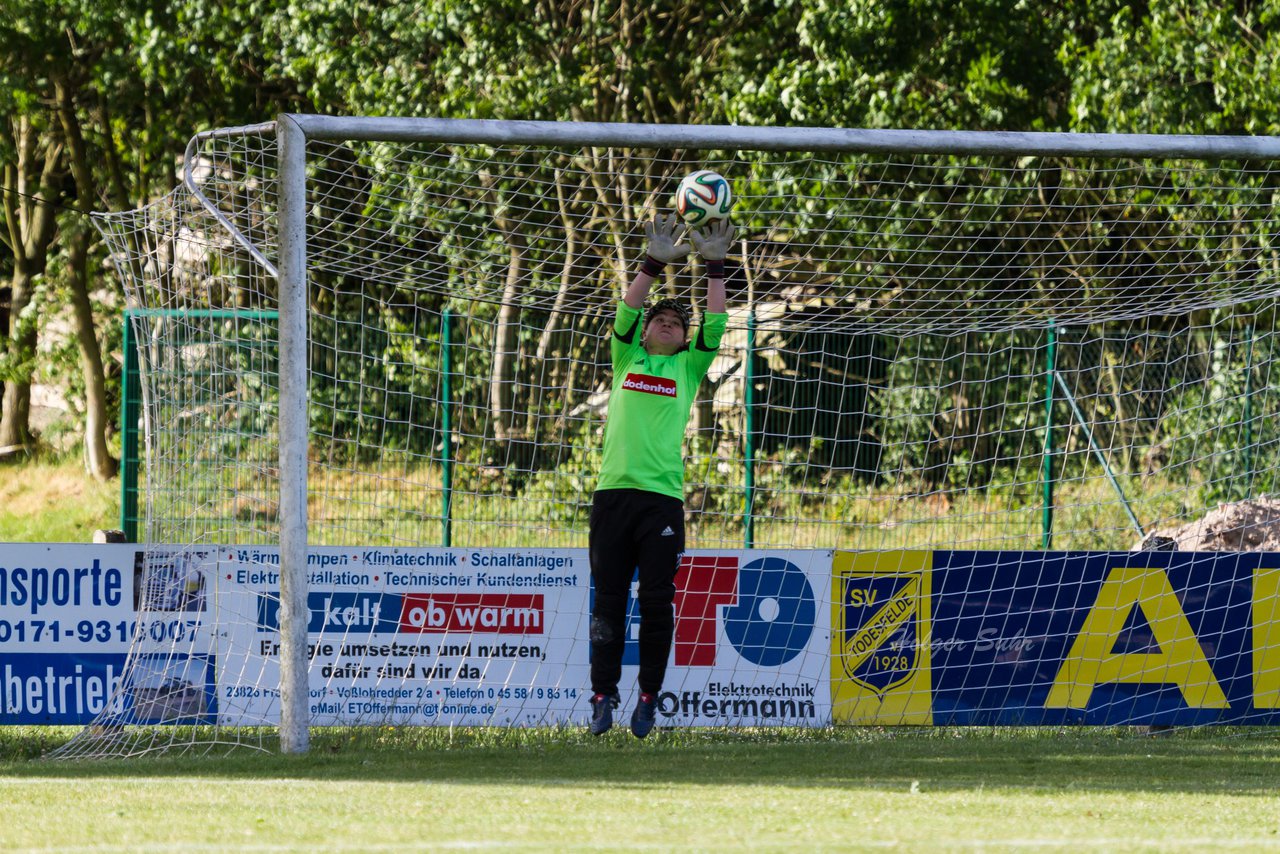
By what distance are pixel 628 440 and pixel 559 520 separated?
4.15 metres

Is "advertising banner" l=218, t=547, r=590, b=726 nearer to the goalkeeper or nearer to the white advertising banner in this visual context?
the white advertising banner

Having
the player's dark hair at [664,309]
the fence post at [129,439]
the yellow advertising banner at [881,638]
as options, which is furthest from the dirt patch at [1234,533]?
the fence post at [129,439]

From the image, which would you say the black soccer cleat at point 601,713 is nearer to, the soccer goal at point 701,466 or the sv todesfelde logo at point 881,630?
the soccer goal at point 701,466

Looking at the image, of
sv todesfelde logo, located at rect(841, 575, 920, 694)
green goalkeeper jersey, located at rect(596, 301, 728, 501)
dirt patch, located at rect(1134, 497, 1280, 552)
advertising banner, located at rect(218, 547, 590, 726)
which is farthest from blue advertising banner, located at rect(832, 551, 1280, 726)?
green goalkeeper jersey, located at rect(596, 301, 728, 501)

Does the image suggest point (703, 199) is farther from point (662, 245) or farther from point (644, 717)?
point (644, 717)

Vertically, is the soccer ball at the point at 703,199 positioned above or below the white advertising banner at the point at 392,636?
above

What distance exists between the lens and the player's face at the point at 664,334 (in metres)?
6.87

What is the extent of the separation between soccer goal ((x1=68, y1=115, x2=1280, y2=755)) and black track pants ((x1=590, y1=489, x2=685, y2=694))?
1415 millimetres

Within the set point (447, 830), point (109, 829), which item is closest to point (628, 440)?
point (447, 830)

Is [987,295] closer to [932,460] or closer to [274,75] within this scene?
[932,460]

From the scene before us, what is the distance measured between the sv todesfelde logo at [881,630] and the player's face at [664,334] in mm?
2230

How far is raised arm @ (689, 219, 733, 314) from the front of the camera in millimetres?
6844

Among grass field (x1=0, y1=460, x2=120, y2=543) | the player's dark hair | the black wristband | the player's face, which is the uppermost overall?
the black wristband

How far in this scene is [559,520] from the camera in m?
10.8
